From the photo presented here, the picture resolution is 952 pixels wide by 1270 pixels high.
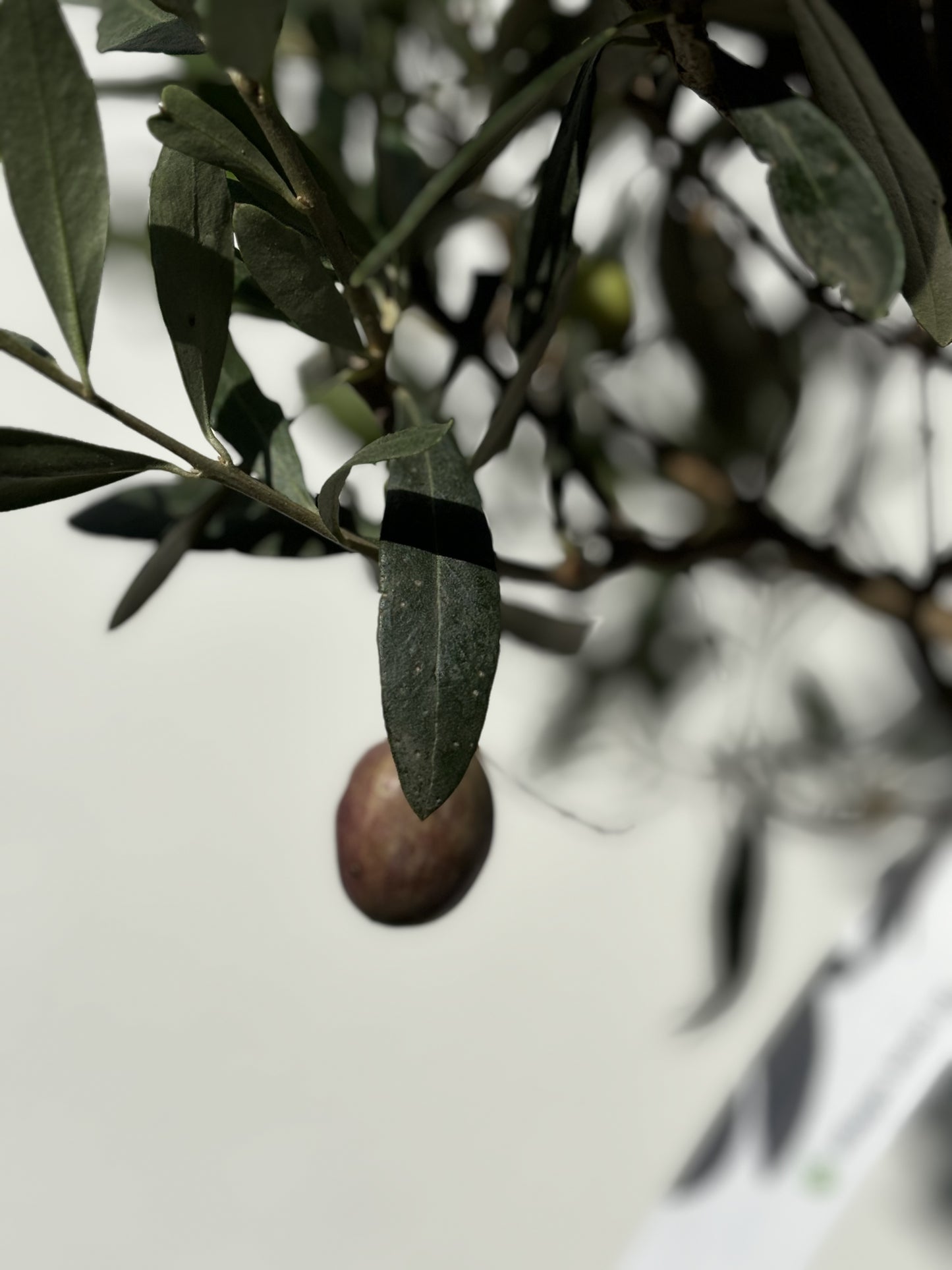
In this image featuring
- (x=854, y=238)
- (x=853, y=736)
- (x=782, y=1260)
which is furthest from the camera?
(x=853, y=736)

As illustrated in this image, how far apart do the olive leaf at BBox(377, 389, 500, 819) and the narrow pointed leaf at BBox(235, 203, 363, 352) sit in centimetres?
6

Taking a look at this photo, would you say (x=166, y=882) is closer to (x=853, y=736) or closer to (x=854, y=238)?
(x=853, y=736)

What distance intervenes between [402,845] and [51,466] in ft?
0.72

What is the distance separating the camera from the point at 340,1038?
3.13 feet

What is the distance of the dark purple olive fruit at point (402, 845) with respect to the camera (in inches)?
18.0

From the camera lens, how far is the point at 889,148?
270mm

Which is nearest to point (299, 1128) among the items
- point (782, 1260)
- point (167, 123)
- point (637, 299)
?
point (782, 1260)

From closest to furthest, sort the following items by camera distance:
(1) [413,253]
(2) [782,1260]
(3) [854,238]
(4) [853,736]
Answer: (3) [854,238]
(1) [413,253]
(2) [782,1260]
(4) [853,736]

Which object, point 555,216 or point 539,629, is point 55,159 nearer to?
point 555,216

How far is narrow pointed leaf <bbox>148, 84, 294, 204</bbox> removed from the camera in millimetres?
292

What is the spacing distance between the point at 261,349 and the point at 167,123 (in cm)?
66

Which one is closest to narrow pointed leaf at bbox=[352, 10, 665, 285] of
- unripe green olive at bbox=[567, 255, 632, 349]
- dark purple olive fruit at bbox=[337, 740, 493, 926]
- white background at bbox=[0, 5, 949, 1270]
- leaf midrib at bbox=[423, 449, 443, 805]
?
leaf midrib at bbox=[423, 449, 443, 805]

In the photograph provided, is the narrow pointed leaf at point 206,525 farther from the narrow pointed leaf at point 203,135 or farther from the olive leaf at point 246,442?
the narrow pointed leaf at point 203,135

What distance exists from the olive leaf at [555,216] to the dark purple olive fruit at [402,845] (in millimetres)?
184
